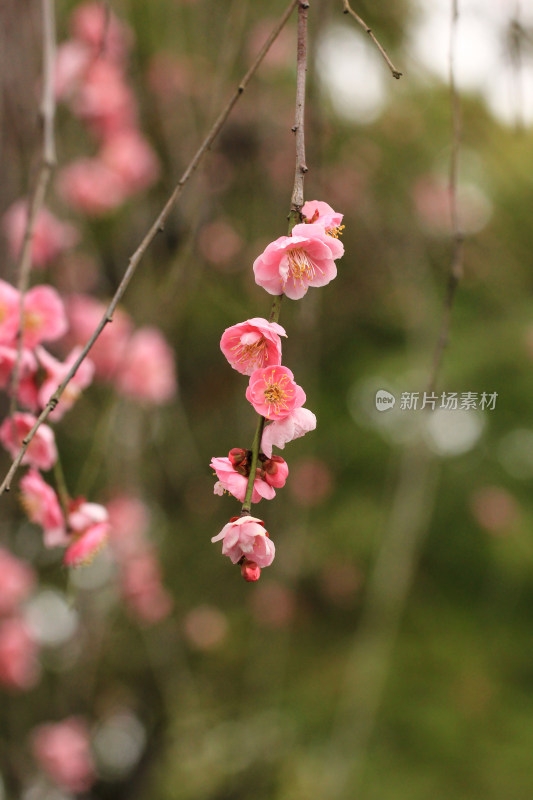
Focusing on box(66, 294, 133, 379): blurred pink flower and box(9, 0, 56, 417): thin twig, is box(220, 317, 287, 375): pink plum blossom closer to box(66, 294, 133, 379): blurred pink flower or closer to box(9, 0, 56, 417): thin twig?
box(9, 0, 56, 417): thin twig

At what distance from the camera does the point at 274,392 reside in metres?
0.41

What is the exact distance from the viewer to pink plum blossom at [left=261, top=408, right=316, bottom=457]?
0.42 m

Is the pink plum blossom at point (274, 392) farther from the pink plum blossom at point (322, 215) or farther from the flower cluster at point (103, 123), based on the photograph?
the flower cluster at point (103, 123)

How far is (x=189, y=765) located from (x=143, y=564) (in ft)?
1.85

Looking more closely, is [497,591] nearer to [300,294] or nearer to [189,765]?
[189,765]

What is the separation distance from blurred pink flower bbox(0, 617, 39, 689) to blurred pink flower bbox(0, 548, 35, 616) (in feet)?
0.25

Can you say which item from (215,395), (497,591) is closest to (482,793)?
(497,591)

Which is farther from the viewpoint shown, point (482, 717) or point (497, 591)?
point (497, 591)

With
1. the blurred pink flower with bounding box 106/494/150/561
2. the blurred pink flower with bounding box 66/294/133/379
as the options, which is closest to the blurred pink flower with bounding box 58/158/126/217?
the blurred pink flower with bounding box 66/294/133/379

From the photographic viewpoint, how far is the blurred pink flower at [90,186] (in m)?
1.66

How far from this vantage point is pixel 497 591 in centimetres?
204

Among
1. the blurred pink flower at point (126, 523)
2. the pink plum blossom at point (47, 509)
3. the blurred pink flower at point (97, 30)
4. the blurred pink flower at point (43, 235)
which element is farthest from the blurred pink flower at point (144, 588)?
the pink plum blossom at point (47, 509)

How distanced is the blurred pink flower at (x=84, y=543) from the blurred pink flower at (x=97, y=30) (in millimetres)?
1254

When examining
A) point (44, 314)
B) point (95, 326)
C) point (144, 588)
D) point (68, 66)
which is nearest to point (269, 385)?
point (44, 314)
